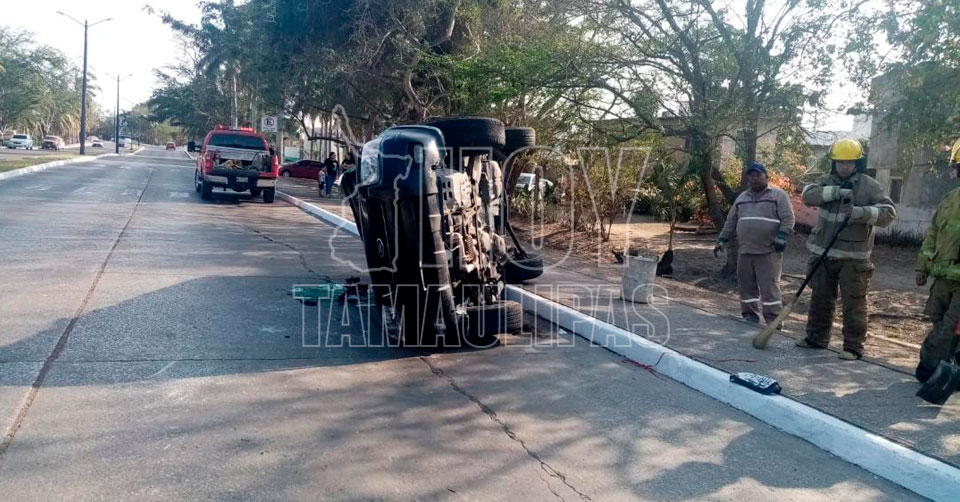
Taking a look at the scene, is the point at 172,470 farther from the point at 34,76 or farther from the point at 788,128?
the point at 34,76

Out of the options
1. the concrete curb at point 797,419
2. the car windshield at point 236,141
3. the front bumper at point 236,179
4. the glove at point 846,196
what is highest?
the car windshield at point 236,141

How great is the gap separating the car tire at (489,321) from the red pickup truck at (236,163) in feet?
52.6

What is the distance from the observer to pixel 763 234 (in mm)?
7523

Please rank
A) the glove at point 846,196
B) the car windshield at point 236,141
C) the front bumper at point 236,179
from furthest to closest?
the car windshield at point 236,141
the front bumper at point 236,179
the glove at point 846,196

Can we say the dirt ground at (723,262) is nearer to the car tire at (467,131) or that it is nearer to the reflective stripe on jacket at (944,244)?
the reflective stripe on jacket at (944,244)

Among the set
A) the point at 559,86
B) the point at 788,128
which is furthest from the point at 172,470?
the point at 788,128

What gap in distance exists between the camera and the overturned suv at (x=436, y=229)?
5711 mm

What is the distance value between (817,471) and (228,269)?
25.4 ft

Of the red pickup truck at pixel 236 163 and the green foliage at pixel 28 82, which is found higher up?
the green foliage at pixel 28 82

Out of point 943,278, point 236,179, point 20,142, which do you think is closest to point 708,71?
point 943,278

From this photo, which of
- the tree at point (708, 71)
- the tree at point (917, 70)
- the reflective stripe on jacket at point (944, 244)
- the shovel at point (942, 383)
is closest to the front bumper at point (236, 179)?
the tree at point (708, 71)

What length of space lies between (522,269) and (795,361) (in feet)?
11.8

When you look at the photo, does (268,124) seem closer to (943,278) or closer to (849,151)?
(849,151)

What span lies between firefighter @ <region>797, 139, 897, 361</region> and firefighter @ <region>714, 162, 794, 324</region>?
814 mm
